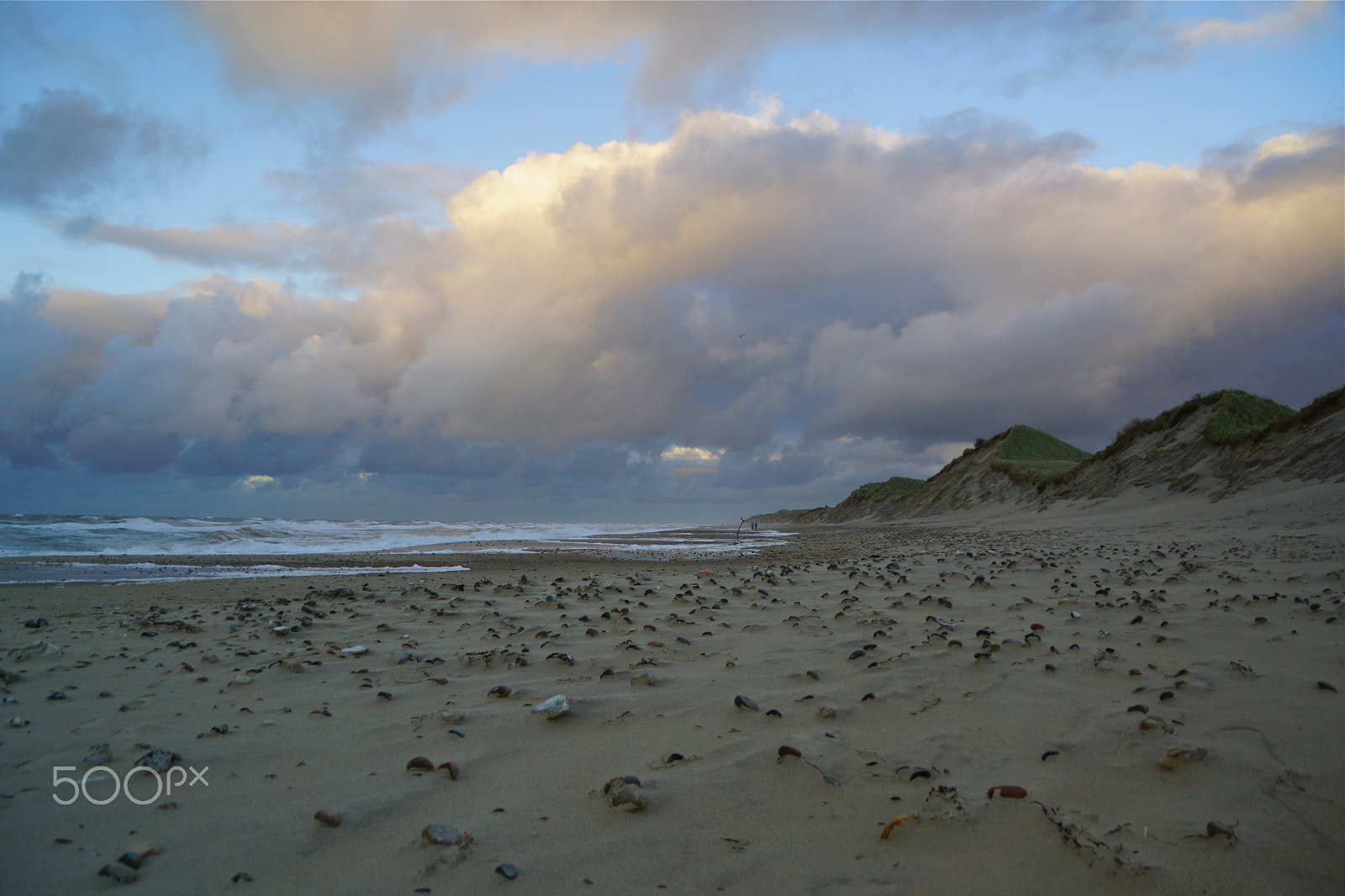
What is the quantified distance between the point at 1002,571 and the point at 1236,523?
38.9 ft

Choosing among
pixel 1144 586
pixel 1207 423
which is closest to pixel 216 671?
pixel 1144 586

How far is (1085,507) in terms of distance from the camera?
30.3m

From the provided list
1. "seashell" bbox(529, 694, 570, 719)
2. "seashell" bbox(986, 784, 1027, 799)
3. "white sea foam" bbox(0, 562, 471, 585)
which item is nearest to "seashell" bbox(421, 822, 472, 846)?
"seashell" bbox(529, 694, 570, 719)

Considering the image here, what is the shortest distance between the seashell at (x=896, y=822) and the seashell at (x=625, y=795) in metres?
1.01

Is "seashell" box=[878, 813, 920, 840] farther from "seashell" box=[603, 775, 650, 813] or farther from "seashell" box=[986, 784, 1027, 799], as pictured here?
"seashell" box=[603, 775, 650, 813]

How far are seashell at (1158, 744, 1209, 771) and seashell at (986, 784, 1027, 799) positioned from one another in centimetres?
78

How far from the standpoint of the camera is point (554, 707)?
405 cm

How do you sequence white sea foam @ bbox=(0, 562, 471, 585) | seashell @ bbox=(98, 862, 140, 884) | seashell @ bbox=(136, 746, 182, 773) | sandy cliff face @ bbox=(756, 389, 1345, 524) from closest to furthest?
seashell @ bbox=(98, 862, 140, 884) → seashell @ bbox=(136, 746, 182, 773) → white sea foam @ bbox=(0, 562, 471, 585) → sandy cliff face @ bbox=(756, 389, 1345, 524)

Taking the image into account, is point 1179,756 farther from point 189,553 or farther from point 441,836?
point 189,553

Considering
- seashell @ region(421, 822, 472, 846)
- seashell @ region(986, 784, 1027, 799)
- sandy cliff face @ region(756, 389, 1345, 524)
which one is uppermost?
sandy cliff face @ region(756, 389, 1345, 524)

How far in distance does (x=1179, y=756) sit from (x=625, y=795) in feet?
8.55

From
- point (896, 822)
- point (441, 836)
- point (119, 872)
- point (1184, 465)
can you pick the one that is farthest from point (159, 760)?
point (1184, 465)

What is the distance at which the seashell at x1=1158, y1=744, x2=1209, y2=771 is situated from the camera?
9.84 ft

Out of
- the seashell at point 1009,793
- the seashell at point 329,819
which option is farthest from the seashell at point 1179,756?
the seashell at point 329,819
